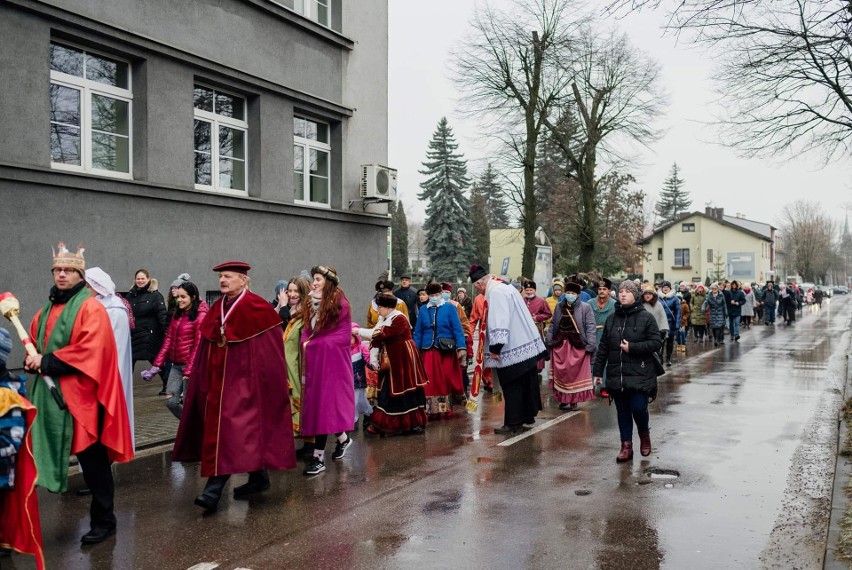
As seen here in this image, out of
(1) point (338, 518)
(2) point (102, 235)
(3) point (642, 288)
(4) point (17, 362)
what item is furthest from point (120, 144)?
(3) point (642, 288)

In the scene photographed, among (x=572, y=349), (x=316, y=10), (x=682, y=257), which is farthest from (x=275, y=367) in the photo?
(x=682, y=257)

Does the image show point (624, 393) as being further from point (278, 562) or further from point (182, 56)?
point (182, 56)

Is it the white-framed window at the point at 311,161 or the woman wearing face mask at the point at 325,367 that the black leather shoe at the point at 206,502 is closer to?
the woman wearing face mask at the point at 325,367

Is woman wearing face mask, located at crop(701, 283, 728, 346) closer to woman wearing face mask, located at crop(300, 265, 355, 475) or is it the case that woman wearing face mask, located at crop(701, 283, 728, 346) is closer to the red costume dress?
the red costume dress

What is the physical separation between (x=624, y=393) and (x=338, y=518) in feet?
11.3

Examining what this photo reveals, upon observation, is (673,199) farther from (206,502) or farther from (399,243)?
(206,502)

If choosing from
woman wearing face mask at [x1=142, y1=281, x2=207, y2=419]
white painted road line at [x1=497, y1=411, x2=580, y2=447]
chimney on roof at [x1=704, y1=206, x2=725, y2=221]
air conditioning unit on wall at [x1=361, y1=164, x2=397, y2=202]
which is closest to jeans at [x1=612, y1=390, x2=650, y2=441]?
white painted road line at [x1=497, y1=411, x2=580, y2=447]

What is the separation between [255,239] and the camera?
15258mm

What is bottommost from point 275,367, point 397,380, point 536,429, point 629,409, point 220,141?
point 536,429

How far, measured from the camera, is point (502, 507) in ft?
21.2

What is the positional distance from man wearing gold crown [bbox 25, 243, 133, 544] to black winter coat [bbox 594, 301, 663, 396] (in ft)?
15.8

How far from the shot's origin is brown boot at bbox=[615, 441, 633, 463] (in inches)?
319

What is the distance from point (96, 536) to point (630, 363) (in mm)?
5182

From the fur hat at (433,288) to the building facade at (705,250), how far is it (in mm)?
76562
